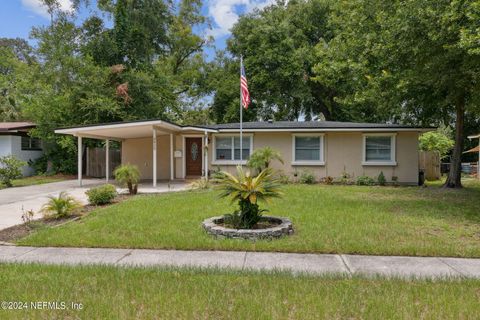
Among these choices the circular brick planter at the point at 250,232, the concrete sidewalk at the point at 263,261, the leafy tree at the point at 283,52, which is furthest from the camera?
the leafy tree at the point at 283,52

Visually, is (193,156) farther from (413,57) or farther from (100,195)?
(413,57)

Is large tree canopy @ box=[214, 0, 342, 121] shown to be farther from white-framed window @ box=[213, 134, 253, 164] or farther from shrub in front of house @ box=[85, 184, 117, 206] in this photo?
shrub in front of house @ box=[85, 184, 117, 206]

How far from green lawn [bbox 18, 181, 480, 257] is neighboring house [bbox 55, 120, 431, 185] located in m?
6.32

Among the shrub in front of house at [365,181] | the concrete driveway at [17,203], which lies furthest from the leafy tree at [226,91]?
the concrete driveway at [17,203]

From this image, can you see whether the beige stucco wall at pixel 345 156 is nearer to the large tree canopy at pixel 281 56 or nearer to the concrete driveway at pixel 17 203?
the concrete driveway at pixel 17 203

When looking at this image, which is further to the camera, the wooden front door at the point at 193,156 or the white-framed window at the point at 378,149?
the wooden front door at the point at 193,156

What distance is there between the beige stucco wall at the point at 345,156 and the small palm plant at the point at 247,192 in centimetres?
1068

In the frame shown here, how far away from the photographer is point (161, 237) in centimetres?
629

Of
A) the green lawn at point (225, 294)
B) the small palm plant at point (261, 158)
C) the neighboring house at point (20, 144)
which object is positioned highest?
the neighboring house at point (20, 144)

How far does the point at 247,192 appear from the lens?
6453 mm

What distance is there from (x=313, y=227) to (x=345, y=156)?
35.6 feet

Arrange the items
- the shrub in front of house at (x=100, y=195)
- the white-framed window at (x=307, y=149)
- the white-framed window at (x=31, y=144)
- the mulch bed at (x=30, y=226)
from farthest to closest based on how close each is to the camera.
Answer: the white-framed window at (x=31, y=144) < the white-framed window at (x=307, y=149) < the shrub in front of house at (x=100, y=195) < the mulch bed at (x=30, y=226)

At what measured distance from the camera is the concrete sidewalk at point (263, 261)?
15.5 ft

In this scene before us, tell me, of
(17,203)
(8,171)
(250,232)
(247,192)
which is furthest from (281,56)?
(250,232)
